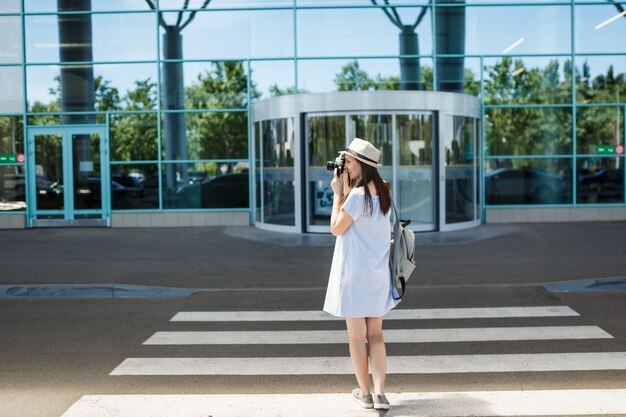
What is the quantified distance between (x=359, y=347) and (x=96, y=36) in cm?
1752

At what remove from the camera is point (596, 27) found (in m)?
20.8

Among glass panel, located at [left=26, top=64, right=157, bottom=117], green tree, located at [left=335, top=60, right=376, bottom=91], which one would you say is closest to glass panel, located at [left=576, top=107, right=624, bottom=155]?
green tree, located at [left=335, top=60, right=376, bottom=91]

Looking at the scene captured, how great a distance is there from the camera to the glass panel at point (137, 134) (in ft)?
68.6

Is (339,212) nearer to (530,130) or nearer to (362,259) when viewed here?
(362,259)

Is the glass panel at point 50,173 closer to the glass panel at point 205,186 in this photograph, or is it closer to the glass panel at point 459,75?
the glass panel at point 205,186

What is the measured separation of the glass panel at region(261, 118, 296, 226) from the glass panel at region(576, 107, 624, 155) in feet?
26.6

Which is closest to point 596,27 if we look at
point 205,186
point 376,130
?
point 376,130

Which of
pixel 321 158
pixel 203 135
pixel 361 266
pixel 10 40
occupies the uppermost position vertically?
pixel 10 40

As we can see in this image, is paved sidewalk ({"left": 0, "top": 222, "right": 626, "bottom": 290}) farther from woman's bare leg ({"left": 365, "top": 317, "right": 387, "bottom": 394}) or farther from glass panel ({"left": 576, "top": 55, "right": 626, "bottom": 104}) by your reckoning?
woman's bare leg ({"left": 365, "top": 317, "right": 387, "bottom": 394})

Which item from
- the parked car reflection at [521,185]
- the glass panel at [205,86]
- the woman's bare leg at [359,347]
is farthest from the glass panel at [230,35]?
the woman's bare leg at [359,347]

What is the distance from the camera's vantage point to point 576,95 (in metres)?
20.9

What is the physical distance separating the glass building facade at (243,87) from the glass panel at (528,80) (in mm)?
34

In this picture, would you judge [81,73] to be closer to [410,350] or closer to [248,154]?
[248,154]

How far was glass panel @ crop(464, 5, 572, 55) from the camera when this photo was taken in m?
20.8
